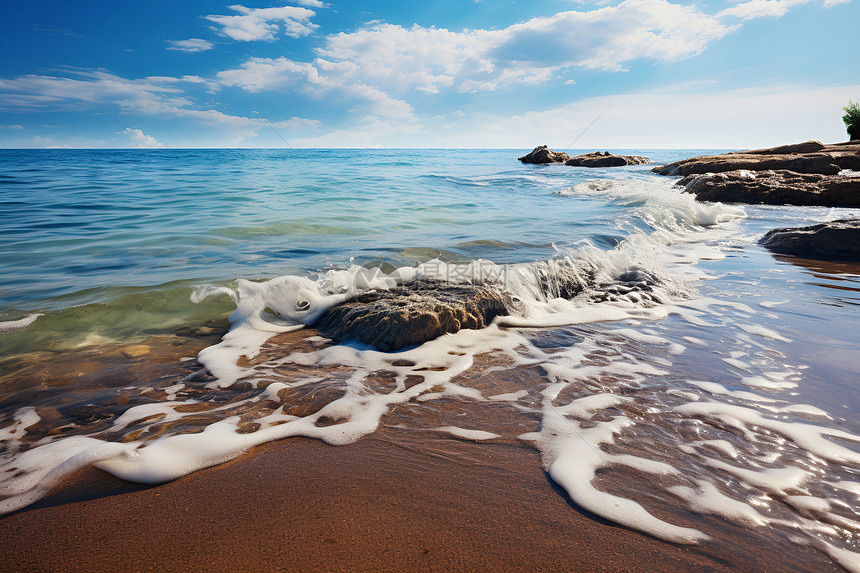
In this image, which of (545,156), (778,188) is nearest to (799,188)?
(778,188)

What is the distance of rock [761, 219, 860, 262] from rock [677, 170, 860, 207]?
616cm

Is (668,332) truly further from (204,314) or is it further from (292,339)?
(204,314)

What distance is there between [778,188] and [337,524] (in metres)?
15.6

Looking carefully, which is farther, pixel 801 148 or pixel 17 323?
pixel 801 148

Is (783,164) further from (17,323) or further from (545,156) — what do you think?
(545,156)

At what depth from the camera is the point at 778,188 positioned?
12.0 metres

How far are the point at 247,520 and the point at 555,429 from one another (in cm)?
155

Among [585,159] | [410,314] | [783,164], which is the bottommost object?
[410,314]

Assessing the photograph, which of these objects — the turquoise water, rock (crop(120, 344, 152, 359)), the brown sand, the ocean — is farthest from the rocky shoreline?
rock (crop(120, 344, 152, 359))

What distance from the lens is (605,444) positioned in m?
2.07

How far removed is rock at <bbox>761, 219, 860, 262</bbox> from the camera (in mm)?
6113

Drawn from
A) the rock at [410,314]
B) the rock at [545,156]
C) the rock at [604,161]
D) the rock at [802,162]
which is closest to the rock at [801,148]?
the rock at [802,162]

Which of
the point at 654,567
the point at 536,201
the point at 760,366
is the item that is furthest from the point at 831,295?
the point at 536,201

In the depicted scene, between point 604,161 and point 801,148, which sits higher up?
point 604,161
